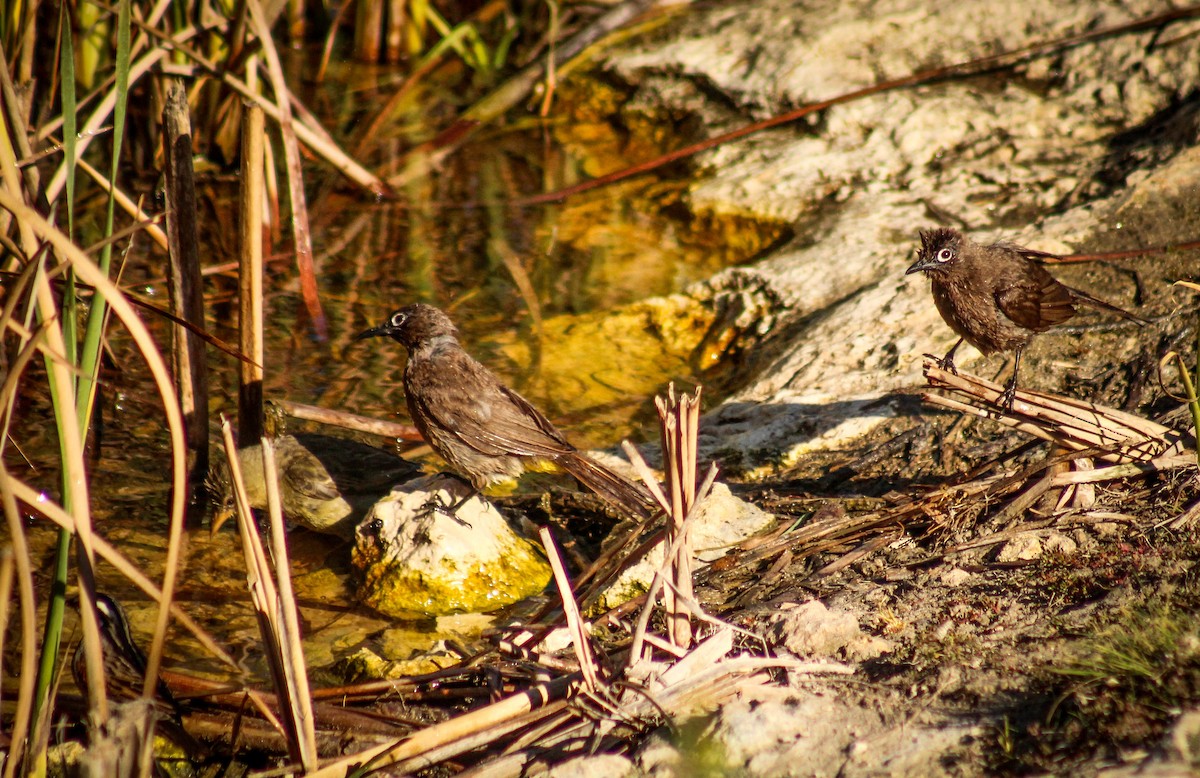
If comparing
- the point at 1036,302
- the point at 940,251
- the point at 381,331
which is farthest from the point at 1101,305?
the point at 381,331

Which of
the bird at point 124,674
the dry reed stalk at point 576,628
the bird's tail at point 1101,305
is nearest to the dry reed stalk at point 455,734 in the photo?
the dry reed stalk at point 576,628

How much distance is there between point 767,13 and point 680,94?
1.11 meters

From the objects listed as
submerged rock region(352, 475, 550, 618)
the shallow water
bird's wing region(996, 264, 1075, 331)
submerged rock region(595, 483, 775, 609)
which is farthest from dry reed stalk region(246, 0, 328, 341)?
bird's wing region(996, 264, 1075, 331)

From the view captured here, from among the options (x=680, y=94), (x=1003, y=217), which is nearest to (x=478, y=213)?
(x=680, y=94)

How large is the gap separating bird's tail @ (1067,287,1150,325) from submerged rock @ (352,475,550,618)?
3079mm

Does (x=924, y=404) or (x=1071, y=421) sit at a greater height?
(x=1071, y=421)

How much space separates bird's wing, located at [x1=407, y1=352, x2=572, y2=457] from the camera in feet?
18.5

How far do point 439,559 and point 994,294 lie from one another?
3.06m

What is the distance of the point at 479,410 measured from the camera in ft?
19.0

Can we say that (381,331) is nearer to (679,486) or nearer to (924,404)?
(924,404)

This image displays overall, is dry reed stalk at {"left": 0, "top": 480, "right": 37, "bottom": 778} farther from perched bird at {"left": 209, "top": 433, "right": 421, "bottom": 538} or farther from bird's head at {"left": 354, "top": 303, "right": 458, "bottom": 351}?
bird's head at {"left": 354, "top": 303, "right": 458, "bottom": 351}

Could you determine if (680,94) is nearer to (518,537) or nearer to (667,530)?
(518,537)

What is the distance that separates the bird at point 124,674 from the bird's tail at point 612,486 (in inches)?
84.9

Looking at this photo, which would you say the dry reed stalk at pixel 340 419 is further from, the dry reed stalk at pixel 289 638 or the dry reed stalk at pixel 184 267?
the dry reed stalk at pixel 289 638
